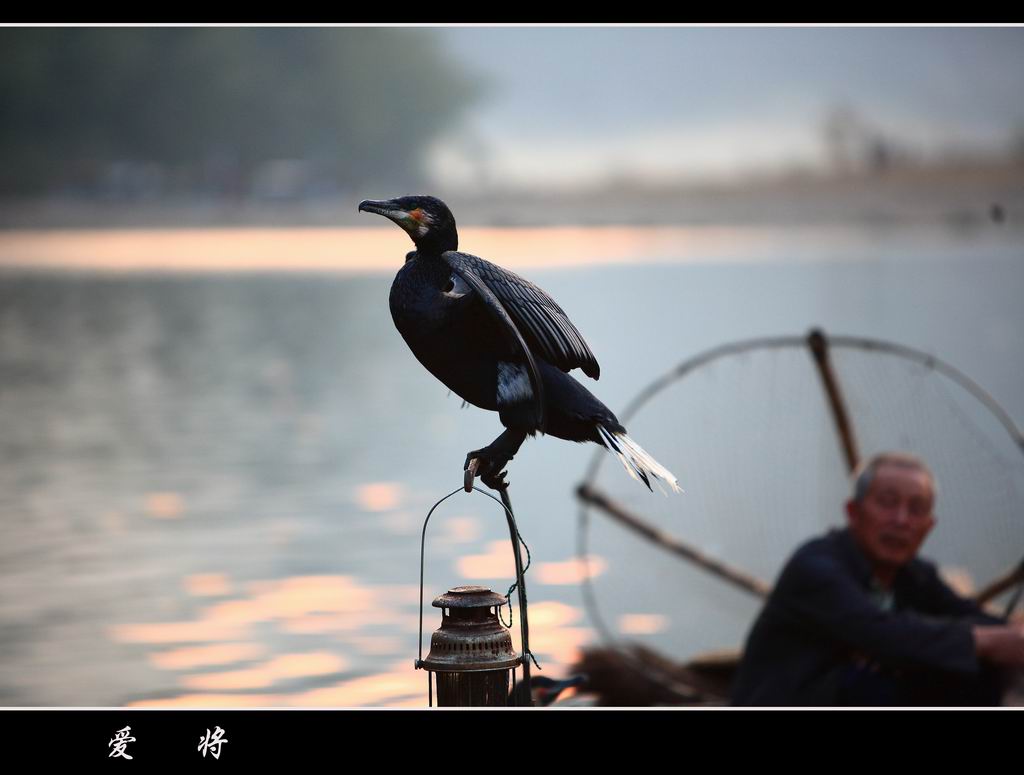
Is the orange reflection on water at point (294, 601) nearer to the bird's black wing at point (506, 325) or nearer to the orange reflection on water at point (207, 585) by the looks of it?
the orange reflection on water at point (207, 585)

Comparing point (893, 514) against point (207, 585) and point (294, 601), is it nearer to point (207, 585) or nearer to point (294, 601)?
point (294, 601)

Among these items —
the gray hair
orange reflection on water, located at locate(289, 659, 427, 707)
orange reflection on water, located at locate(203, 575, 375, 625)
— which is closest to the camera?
the gray hair

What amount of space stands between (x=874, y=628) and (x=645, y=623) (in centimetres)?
317

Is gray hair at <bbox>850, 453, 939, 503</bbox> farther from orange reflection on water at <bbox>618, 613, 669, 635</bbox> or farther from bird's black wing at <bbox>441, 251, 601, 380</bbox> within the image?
orange reflection on water at <bbox>618, 613, 669, 635</bbox>

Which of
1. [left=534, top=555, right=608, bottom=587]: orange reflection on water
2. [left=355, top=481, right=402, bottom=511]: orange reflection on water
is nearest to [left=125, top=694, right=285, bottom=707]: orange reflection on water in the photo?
[left=534, top=555, right=608, bottom=587]: orange reflection on water

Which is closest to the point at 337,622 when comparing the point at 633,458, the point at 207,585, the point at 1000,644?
the point at 207,585

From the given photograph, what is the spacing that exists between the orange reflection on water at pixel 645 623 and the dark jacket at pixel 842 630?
2.73 metres

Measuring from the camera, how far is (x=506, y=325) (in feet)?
9.50

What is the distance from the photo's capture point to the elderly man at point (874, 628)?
4.82 meters

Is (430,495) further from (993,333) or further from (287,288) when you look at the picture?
(287,288)

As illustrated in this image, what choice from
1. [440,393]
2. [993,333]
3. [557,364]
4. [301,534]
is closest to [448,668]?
[557,364]

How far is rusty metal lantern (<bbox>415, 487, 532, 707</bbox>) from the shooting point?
10.3ft

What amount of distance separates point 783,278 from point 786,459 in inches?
791

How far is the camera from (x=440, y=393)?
A: 55.4ft
